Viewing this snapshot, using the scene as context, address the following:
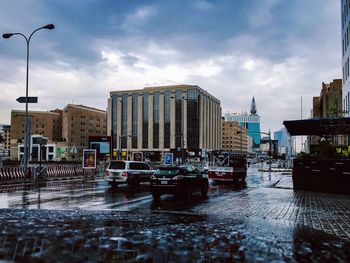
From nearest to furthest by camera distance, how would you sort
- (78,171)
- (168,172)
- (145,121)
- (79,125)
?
(168,172), (78,171), (145,121), (79,125)

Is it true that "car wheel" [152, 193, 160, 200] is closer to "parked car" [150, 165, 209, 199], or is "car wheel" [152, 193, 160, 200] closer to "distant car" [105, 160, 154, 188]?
"parked car" [150, 165, 209, 199]

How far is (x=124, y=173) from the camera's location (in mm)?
26156

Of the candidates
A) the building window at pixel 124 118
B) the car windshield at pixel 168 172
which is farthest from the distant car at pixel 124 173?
the building window at pixel 124 118

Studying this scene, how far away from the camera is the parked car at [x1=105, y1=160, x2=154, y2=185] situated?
26156 mm

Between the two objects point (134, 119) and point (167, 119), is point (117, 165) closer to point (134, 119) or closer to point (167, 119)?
point (167, 119)

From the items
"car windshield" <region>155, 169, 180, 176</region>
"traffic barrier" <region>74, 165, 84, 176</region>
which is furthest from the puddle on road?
"traffic barrier" <region>74, 165, 84, 176</region>

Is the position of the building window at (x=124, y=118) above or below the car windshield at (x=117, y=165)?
above

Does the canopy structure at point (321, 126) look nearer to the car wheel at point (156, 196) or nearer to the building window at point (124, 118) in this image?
the car wheel at point (156, 196)

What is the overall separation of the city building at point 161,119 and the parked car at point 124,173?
4652 inches

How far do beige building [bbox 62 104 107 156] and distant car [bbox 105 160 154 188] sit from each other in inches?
5471

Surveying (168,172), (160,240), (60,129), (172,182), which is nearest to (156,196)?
(172,182)

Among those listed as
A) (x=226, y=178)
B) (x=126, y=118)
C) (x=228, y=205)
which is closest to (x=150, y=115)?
(x=126, y=118)

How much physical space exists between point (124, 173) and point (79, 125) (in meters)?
146

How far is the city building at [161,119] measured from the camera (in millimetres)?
151750
